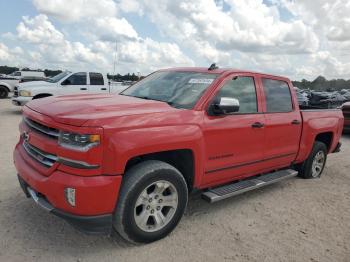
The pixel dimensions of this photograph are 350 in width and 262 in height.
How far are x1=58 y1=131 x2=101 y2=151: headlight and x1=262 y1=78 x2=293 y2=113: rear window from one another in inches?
109

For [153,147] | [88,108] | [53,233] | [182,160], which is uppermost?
[88,108]

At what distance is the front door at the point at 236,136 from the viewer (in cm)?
403

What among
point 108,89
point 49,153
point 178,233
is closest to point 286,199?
point 178,233

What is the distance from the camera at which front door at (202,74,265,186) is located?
13.2 feet

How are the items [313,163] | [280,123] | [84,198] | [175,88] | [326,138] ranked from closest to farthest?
[84,198] < [175,88] < [280,123] < [313,163] < [326,138]

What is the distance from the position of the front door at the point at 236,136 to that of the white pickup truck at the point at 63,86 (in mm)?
9371

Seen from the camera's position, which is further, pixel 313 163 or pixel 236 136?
pixel 313 163

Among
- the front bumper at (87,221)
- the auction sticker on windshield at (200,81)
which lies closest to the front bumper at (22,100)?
the auction sticker on windshield at (200,81)

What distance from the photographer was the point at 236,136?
14.1 ft

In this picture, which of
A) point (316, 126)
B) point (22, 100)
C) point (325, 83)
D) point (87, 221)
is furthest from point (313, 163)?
point (325, 83)

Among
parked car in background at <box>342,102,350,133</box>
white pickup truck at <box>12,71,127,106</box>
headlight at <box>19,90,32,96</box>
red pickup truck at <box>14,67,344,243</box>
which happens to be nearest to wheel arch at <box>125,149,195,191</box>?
red pickup truck at <box>14,67,344,243</box>

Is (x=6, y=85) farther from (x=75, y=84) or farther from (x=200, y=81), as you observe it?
(x=200, y=81)

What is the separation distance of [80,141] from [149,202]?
3.20 ft

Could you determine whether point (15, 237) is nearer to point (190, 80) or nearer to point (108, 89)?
point (190, 80)
